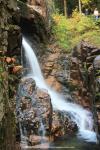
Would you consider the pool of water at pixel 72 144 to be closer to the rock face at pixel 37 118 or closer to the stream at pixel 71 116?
the stream at pixel 71 116

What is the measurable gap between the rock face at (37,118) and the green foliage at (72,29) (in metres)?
7.00

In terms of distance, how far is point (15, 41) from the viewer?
16156 millimetres

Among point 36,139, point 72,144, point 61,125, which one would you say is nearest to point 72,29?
point 61,125

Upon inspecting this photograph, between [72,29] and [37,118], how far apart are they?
37.9 ft

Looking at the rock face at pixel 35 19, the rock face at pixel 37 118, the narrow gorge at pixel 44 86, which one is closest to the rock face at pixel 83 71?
the narrow gorge at pixel 44 86

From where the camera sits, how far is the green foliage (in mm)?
21688

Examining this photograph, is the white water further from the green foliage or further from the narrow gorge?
the green foliage

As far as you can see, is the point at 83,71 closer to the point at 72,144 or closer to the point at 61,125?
→ the point at 61,125

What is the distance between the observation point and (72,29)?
23891 millimetres

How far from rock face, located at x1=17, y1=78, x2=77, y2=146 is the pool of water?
1.13 feet

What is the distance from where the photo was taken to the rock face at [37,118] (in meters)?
13.1

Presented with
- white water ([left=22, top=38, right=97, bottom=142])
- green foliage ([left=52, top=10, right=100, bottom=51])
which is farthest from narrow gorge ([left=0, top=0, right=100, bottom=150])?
green foliage ([left=52, top=10, right=100, bottom=51])

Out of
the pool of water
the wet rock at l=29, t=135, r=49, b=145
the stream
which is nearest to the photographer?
the wet rock at l=29, t=135, r=49, b=145

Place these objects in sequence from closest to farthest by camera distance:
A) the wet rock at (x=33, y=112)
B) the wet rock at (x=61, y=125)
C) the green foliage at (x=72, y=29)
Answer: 1. the wet rock at (x=33, y=112)
2. the wet rock at (x=61, y=125)
3. the green foliage at (x=72, y=29)
